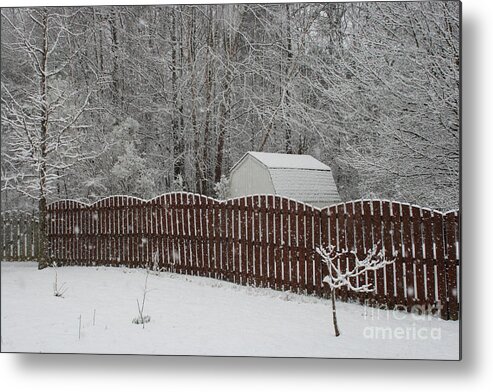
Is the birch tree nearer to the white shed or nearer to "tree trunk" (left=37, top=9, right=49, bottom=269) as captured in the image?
"tree trunk" (left=37, top=9, right=49, bottom=269)

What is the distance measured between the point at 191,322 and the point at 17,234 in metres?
1.86

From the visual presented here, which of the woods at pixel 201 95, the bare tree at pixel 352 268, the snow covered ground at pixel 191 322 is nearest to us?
the snow covered ground at pixel 191 322

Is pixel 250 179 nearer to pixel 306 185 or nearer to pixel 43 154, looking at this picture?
pixel 306 185

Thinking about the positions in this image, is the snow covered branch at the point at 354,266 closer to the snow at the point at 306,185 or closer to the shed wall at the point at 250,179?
the snow at the point at 306,185

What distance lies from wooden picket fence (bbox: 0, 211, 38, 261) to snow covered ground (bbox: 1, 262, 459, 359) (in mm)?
112

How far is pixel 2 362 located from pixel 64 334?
2.22ft

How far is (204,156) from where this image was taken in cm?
457

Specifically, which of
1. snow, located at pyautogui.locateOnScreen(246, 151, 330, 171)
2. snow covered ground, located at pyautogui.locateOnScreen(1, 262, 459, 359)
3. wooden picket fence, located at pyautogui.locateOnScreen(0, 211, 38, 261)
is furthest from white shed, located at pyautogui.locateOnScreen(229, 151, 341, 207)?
wooden picket fence, located at pyautogui.locateOnScreen(0, 211, 38, 261)

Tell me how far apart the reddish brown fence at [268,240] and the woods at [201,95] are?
0.73ft

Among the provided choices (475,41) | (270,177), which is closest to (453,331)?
(270,177)

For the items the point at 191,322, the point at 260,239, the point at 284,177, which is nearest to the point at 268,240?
the point at 260,239

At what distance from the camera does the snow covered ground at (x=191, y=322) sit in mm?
4129

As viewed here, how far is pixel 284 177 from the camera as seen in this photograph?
177 inches

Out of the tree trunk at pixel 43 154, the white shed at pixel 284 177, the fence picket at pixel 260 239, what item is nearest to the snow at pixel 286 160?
the white shed at pixel 284 177
